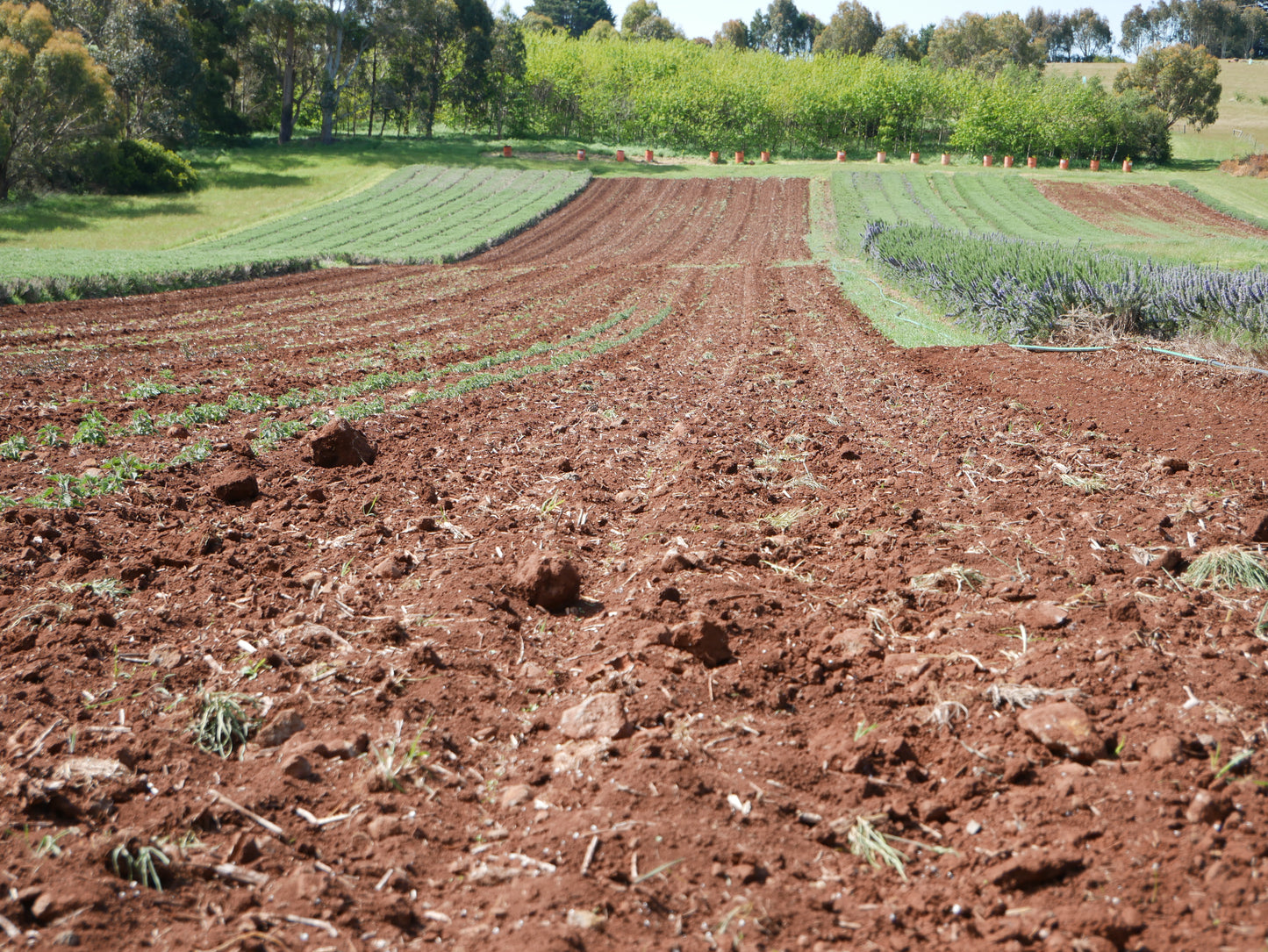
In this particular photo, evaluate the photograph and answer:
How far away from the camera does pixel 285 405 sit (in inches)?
356

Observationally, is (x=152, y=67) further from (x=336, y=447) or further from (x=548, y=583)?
(x=548, y=583)

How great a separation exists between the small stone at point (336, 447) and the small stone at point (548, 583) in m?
2.74

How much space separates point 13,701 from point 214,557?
1.61m

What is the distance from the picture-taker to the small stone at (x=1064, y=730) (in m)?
3.38

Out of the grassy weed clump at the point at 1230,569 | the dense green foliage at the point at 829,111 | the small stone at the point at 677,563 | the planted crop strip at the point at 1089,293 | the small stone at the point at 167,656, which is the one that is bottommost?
the small stone at the point at 167,656

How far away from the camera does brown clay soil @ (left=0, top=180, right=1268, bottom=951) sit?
2777 millimetres

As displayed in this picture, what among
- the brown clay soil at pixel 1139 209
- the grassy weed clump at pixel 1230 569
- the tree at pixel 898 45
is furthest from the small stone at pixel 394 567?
the tree at pixel 898 45

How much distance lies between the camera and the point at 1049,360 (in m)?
11.5

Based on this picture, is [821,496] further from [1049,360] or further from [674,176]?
[674,176]

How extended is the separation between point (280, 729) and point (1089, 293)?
1256 cm

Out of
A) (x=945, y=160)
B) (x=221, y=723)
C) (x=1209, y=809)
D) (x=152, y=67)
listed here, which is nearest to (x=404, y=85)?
(x=152, y=67)

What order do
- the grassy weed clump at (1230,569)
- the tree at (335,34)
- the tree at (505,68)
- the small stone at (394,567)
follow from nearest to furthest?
the grassy weed clump at (1230,569)
the small stone at (394,567)
the tree at (335,34)
the tree at (505,68)

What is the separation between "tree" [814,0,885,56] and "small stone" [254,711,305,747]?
10672cm

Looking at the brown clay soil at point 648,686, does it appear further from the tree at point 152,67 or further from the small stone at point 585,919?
the tree at point 152,67
